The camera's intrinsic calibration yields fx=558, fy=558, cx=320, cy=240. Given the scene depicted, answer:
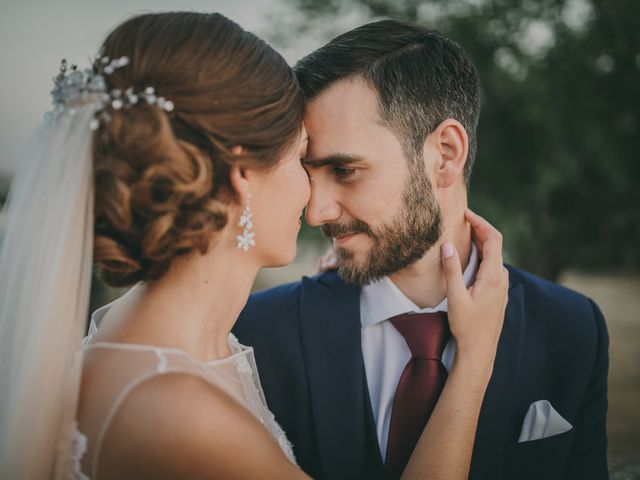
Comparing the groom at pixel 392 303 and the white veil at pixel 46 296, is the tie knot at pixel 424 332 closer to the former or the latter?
the groom at pixel 392 303

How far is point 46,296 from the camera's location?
177cm

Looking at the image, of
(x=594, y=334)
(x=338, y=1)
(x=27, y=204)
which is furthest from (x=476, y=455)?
(x=338, y=1)

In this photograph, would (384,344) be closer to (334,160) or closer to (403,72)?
(334,160)

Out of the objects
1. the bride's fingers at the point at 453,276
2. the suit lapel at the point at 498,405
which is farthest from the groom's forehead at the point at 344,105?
the suit lapel at the point at 498,405

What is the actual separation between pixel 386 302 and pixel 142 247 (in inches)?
47.0

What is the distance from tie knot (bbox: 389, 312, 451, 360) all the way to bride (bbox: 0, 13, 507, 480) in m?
0.81

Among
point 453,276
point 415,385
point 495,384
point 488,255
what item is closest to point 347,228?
point 453,276

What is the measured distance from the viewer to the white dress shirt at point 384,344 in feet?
7.98

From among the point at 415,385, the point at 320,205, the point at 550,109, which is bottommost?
the point at 415,385

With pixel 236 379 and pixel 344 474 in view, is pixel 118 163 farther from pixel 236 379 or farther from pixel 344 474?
pixel 344 474

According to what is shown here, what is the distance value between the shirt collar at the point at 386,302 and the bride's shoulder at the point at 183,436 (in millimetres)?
1008

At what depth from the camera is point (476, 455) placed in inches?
89.4

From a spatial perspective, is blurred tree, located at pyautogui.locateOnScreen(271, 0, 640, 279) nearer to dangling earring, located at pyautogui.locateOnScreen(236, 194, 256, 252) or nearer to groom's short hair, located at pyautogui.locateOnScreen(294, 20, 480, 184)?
groom's short hair, located at pyautogui.locateOnScreen(294, 20, 480, 184)

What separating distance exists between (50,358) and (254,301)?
1.15 metres
